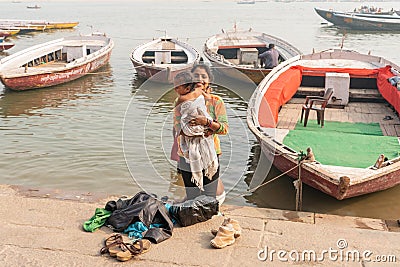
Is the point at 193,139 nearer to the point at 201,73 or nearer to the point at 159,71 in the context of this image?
the point at 201,73

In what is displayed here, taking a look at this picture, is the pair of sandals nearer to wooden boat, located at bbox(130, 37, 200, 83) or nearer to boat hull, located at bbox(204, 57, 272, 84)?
boat hull, located at bbox(204, 57, 272, 84)

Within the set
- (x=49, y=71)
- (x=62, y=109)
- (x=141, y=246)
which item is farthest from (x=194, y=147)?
(x=49, y=71)

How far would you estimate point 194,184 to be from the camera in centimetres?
411

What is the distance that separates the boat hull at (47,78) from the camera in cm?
1191

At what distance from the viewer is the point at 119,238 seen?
3664 millimetres

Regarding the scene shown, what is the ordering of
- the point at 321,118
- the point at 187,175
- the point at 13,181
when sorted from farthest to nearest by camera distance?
the point at 321,118, the point at 13,181, the point at 187,175

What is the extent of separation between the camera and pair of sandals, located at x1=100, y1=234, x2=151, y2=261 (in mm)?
3432

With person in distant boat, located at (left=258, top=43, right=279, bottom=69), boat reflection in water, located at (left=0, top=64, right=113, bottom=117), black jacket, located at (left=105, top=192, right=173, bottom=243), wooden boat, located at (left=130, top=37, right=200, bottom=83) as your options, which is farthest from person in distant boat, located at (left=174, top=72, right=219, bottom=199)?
person in distant boat, located at (left=258, top=43, right=279, bottom=69)

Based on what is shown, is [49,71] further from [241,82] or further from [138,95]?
[241,82]

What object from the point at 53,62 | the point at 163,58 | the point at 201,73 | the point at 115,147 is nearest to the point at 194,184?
the point at 201,73

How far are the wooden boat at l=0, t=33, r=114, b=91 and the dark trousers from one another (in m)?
9.16

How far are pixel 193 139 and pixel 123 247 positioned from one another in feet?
3.52

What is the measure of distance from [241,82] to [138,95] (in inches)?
115

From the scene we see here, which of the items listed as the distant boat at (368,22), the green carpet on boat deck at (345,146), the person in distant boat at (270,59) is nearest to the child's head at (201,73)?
the green carpet on boat deck at (345,146)
